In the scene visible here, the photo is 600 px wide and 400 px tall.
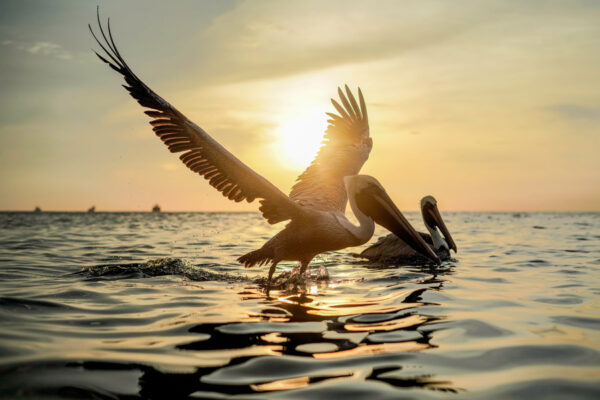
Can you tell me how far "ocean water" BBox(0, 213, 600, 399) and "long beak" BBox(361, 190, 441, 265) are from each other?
1.80ft

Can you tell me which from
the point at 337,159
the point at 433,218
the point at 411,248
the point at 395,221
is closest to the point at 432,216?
the point at 433,218

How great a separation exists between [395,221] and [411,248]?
298 cm

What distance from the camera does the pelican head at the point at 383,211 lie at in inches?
281

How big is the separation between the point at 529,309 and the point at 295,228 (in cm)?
350

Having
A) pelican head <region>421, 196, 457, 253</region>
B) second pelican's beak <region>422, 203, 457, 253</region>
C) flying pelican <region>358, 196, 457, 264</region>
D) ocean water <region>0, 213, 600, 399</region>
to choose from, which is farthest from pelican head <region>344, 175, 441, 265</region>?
second pelican's beak <region>422, 203, 457, 253</region>

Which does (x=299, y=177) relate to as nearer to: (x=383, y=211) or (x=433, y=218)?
(x=383, y=211)

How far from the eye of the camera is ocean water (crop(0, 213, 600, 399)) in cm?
303

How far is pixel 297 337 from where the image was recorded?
4.19 meters

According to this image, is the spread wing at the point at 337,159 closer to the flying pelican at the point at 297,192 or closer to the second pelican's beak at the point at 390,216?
the flying pelican at the point at 297,192

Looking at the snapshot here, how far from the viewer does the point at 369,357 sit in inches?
142

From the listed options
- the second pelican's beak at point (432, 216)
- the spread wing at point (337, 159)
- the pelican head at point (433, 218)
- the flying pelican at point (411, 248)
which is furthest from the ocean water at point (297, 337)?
the second pelican's beak at point (432, 216)

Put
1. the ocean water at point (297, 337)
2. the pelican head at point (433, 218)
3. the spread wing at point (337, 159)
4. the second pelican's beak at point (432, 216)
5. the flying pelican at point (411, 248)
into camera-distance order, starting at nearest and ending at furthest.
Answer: the ocean water at point (297, 337)
the spread wing at point (337, 159)
the flying pelican at point (411, 248)
the pelican head at point (433, 218)
the second pelican's beak at point (432, 216)

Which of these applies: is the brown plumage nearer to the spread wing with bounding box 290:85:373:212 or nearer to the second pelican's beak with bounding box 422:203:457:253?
the spread wing with bounding box 290:85:373:212

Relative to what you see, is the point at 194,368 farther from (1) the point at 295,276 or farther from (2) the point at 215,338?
(1) the point at 295,276
